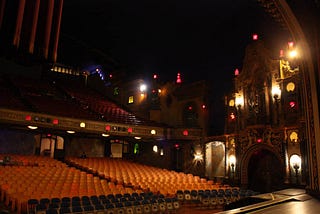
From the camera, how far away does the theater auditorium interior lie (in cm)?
402

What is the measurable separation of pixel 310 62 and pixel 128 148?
15.6 m

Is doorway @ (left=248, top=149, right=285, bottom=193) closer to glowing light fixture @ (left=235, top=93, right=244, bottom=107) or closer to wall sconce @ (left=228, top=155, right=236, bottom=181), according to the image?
wall sconce @ (left=228, top=155, right=236, bottom=181)

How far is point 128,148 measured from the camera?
19969 millimetres

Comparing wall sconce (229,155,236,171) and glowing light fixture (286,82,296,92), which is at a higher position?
glowing light fixture (286,82,296,92)

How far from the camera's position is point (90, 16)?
17172mm

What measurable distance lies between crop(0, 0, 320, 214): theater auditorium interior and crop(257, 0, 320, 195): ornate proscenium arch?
27 millimetres

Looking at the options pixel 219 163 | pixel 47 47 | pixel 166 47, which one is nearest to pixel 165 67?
pixel 166 47

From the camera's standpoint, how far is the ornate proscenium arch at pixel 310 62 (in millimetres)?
5891

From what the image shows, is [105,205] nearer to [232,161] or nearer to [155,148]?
[232,161]

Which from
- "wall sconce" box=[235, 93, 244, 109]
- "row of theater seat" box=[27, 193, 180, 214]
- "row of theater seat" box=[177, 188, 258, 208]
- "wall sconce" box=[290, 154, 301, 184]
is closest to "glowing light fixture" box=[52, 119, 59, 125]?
"row of theater seat" box=[27, 193, 180, 214]

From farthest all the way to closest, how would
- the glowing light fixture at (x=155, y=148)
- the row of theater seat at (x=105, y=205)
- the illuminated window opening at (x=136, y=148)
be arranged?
the illuminated window opening at (x=136, y=148), the glowing light fixture at (x=155, y=148), the row of theater seat at (x=105, y=205)

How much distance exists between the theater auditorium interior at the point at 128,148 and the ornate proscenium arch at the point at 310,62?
1.1 inches

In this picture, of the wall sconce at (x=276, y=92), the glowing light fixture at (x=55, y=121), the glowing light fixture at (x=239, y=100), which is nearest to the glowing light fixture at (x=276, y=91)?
the wall sconce at (x=276, y=92)

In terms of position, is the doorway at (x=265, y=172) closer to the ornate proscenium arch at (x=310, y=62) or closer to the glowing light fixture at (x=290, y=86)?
the glowing light fixture at (x=290, y=86)
